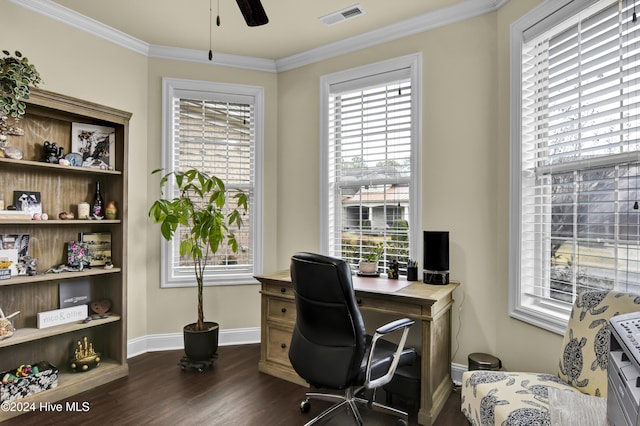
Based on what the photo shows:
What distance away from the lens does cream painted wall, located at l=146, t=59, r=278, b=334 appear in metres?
3.50

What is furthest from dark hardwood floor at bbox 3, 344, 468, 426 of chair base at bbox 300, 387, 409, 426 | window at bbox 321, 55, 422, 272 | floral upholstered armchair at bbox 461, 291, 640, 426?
window at bbox 321, 55, 422, 272

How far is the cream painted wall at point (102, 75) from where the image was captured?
2.69 metres

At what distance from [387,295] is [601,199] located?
132 cm

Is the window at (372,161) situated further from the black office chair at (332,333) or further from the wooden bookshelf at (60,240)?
the wooden bookshelf at (60,240)

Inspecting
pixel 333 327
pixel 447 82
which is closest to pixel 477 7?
pixel 447 82

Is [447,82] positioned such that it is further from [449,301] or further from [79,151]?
[79,151]

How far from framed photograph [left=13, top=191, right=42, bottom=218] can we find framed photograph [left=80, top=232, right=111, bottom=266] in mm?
374

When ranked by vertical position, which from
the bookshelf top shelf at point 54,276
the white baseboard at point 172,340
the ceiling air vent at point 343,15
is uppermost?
the ceiling air vent at point 343,15

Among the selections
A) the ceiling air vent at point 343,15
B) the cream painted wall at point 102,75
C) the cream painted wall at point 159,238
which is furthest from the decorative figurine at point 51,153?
the ceiling air vent at point 343,15

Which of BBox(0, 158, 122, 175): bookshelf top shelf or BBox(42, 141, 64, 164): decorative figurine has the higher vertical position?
BBox(42, 141, 64, 164): decorative figurine

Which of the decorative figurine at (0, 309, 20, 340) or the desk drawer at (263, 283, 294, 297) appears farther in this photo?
the desk drawer at (263, 283, 294, 297)

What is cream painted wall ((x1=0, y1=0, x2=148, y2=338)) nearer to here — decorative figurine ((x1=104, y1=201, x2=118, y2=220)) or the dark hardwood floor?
decorative figurine ((x1=104, y1=201, x2=118, y2=220))

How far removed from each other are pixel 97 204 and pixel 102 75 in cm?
114

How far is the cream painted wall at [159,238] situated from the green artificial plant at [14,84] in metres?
1.23
